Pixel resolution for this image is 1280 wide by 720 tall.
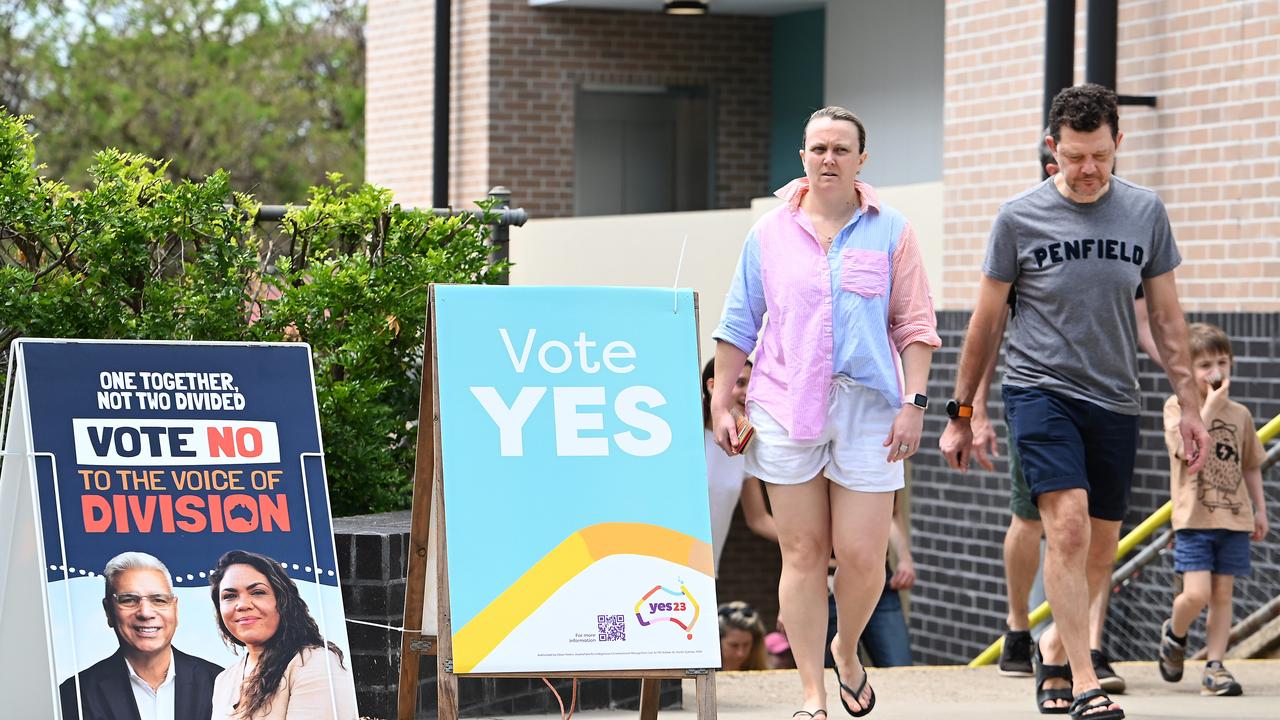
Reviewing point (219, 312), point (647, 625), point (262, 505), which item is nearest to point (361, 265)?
point (219, 312)

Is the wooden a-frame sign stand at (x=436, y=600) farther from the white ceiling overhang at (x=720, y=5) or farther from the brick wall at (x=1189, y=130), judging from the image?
the white ceiling overhang at (x=720, y=5)

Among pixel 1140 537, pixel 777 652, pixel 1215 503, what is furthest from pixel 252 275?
pixel 777 652

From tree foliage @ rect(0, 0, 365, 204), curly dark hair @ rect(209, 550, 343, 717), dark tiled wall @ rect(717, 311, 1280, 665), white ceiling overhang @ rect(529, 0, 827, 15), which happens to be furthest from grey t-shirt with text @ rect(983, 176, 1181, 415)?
tree foliage @ rect(0, 0, 365, 204)

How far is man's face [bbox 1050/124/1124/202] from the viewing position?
6.24 m

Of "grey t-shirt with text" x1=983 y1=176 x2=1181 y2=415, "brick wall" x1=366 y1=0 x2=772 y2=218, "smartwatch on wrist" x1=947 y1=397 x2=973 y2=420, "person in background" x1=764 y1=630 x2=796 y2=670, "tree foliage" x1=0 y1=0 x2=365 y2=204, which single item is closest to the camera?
"grey t-shirt with text" x1=983 y1=176 x2=1181 y2=415

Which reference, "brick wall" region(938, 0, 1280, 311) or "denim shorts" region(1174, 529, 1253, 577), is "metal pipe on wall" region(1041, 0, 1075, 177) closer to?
"brick wall" region(938, 0, 1280, 311)

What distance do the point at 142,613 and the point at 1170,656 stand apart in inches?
173

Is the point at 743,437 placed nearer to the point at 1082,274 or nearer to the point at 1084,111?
the point at 1082,274

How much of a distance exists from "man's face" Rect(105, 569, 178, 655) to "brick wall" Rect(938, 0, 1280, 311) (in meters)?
6.75

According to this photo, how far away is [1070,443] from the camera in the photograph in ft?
20.7

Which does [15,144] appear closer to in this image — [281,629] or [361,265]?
[361,265]

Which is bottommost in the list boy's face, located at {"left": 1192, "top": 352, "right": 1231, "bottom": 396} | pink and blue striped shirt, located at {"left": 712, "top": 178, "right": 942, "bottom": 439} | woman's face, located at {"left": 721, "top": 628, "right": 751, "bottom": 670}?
woman's face, located at {"left": 721, "top": 628, "right": 751, "bottom": 670}

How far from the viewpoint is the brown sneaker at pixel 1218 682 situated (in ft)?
24.0

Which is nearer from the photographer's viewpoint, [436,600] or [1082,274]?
[436,600]
